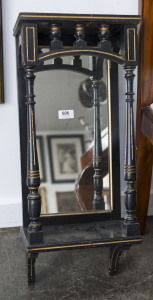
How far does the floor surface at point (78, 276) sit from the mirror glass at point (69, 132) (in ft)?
1.06

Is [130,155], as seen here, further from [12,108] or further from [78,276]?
[12,108]

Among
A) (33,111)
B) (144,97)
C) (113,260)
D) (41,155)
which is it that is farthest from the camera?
(144,97)

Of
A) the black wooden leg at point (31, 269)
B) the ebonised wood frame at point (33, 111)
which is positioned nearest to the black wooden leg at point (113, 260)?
the ebonised wood frame at point (33, 111)

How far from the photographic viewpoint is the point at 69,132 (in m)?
2.42

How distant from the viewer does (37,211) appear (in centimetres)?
195

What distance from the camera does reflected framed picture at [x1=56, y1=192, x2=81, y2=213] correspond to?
239 centimetres

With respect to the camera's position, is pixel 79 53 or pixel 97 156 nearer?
pixel 79 53

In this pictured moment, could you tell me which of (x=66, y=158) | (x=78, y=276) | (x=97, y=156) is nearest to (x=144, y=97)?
(x=97, y=156)

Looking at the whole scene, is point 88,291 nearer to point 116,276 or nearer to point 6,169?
point 116,276

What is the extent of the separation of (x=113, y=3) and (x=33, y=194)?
188 cm

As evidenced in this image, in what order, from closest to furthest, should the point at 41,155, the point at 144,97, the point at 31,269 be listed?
the point at 31,269, the point at 41,155, the point at 144,97

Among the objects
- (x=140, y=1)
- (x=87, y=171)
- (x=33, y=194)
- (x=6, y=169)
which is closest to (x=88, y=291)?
(x=33, y=194)

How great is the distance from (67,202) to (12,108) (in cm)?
96

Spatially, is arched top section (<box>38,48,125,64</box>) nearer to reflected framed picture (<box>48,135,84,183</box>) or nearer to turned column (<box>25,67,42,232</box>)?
turned column (<box>25,67,42,232</box>)
